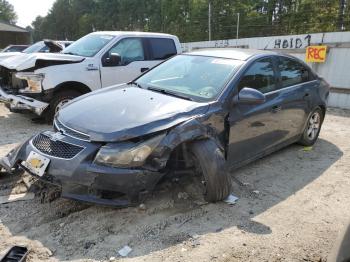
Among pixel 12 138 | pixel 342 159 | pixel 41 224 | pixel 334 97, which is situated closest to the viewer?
pixel 41 224

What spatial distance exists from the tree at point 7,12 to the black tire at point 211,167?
97123mm

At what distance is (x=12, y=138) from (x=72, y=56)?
6.49 feet

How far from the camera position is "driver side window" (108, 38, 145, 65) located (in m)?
7.44

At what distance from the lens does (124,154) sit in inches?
128

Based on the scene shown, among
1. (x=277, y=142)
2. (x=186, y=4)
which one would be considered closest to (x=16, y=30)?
(x=186, y=4)

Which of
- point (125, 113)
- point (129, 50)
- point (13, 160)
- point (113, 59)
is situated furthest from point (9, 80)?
point (125, 113)

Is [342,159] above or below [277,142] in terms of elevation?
below

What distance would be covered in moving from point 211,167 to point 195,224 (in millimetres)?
578

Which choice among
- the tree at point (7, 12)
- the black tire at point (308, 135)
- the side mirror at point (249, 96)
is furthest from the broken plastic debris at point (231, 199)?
the tree at point (7, 12)

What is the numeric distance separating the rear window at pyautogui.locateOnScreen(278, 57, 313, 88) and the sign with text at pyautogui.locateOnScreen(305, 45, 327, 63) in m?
5.02

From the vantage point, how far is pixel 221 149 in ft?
12.8

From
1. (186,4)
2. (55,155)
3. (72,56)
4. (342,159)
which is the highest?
(186,4)

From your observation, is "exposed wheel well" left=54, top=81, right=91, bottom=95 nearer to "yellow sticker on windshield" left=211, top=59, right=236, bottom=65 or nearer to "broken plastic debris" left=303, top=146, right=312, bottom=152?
"yellow sticker on windshield" left=211, top=59, right=236, bottom=65

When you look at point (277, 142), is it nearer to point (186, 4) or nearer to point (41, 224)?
point (41, 224)
